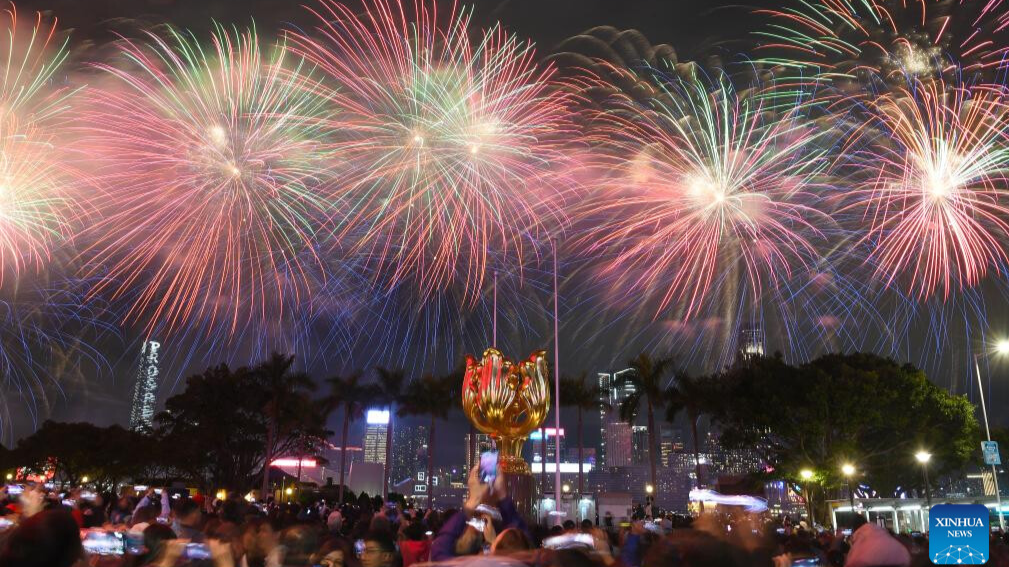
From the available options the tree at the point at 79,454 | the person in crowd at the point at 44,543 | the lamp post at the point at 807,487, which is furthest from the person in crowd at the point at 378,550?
the tree at the point at 79,454

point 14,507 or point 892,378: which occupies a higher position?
point 892,378

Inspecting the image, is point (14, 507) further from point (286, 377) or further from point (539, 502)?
point (286, 377)

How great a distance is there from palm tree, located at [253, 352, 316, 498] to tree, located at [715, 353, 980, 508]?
3038cm

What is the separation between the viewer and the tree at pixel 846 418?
1513 inches

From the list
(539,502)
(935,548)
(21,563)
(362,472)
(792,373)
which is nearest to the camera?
(21,563)

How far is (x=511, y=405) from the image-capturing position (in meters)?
21.4

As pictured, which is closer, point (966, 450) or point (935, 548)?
point (935, 548)

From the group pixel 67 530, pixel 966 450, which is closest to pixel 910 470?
pixel 966 450

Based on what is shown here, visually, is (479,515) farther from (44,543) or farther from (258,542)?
(44,543)

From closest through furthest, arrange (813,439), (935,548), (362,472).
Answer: (935,548) < (813,439) < (362,472)

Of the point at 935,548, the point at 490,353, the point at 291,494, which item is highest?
the point at 490,353

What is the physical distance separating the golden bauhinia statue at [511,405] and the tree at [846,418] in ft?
73.9

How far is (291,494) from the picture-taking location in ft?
151

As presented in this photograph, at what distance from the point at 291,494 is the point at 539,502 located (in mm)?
25099
